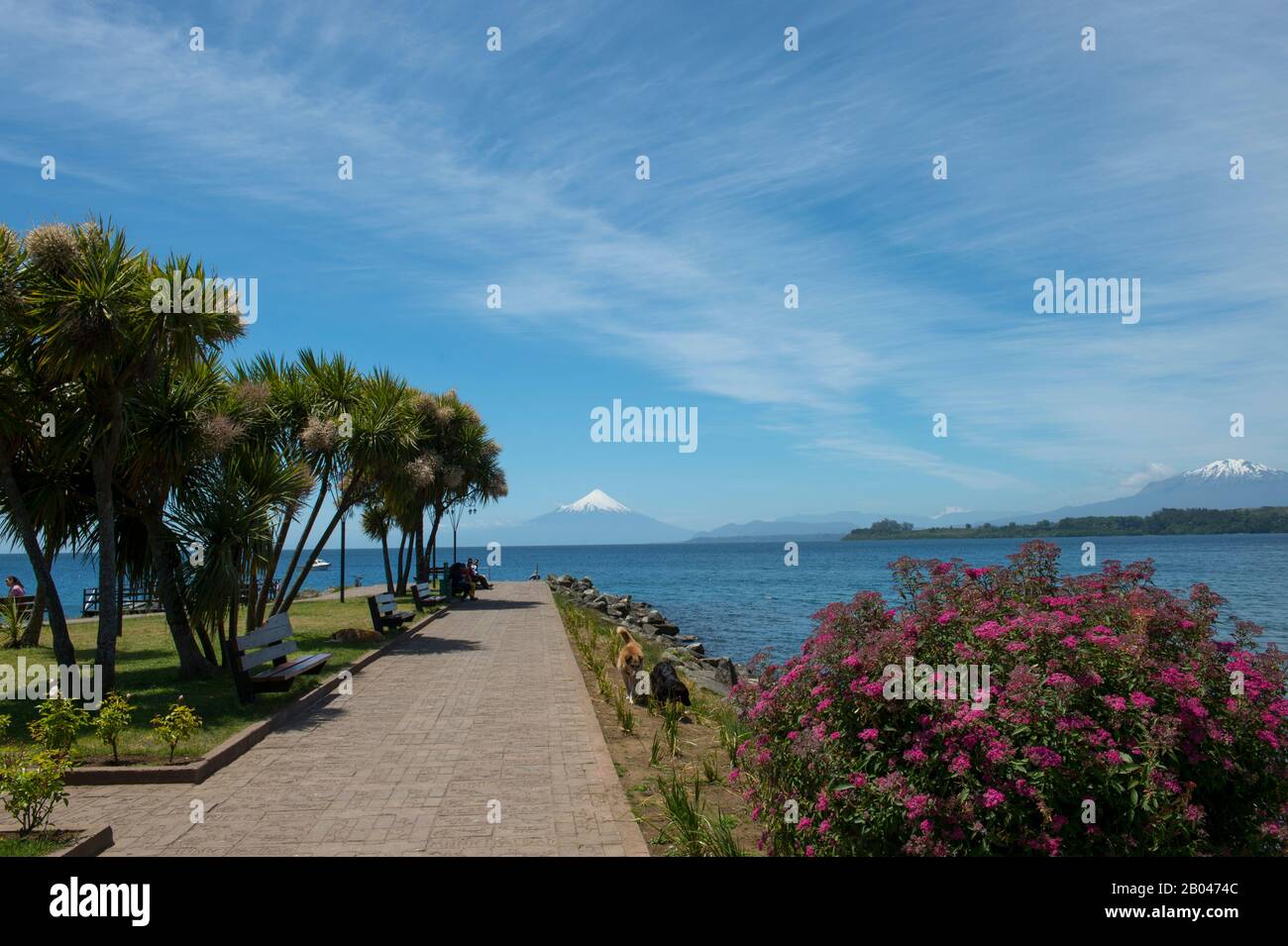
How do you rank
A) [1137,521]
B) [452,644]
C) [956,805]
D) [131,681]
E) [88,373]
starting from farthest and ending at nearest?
[1137,521] → [452,644] → [131,681] → [88,373] → [956,805]

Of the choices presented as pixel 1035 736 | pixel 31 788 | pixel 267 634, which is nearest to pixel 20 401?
pixel 267 634

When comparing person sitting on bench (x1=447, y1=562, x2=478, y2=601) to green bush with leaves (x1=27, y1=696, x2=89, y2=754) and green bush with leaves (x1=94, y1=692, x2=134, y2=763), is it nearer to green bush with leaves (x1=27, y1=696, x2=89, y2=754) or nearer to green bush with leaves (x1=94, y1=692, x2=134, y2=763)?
green bush with leaves (x1=94, y1=692, x2=134, y2=763)

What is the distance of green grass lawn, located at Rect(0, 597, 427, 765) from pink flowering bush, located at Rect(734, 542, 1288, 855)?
238 inches

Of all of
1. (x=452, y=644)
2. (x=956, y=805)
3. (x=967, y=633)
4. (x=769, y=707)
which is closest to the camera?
(x=956, y=805)

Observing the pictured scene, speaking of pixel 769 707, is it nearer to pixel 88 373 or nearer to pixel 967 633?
pixel 967 633

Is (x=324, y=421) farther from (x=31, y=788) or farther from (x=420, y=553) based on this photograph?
(x=420, y=553)

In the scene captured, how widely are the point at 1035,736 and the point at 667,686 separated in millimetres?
6881

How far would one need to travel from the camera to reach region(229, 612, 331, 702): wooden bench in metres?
10.5

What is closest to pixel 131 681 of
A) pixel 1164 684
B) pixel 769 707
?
pixel 769 707

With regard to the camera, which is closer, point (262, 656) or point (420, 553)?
point (262, 656)

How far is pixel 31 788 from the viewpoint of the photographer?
5453 millimetres

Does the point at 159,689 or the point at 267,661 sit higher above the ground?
the point at 267,661

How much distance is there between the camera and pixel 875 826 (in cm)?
441

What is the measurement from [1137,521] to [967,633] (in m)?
203
